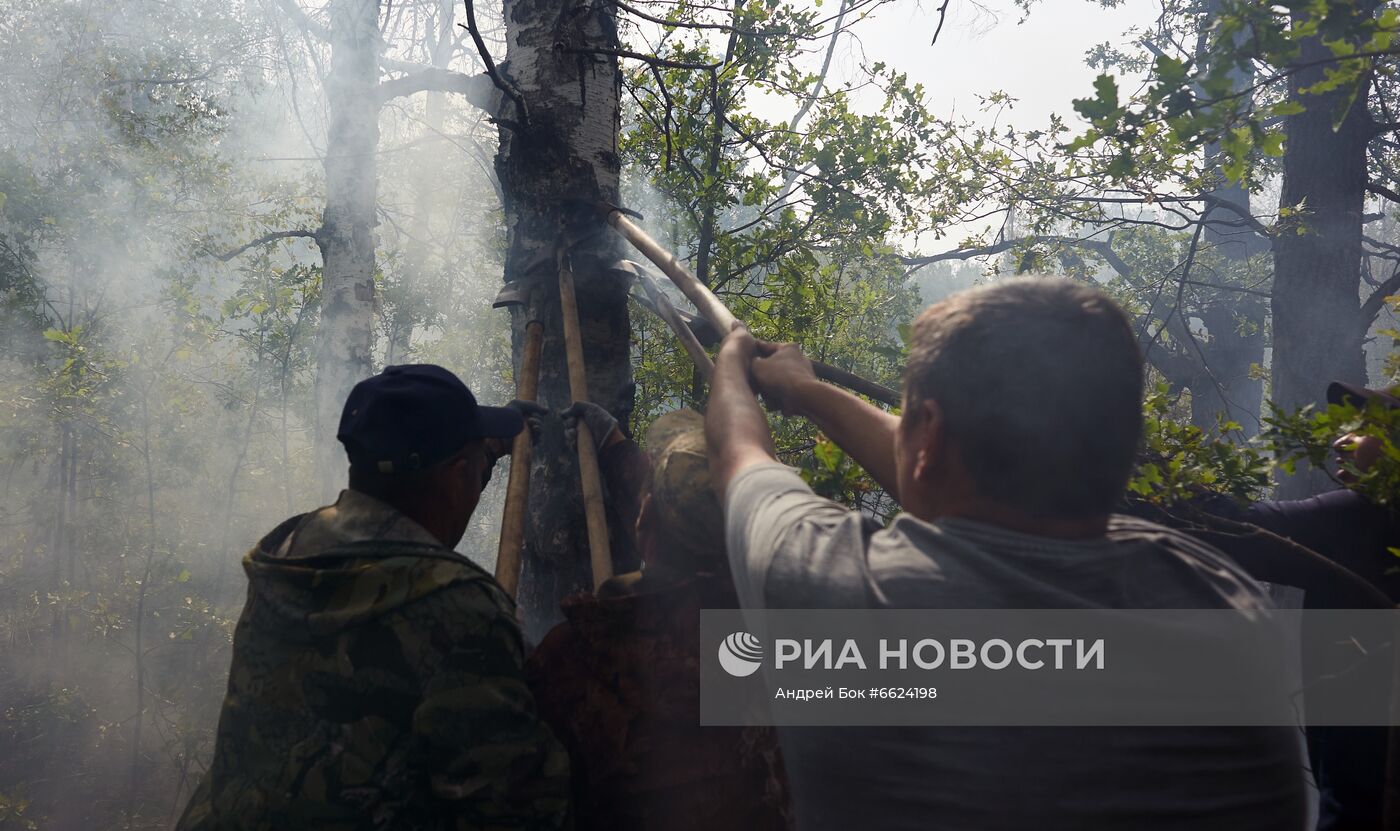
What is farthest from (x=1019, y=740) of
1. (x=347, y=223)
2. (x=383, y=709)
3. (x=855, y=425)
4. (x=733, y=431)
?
(x=347, y=223)

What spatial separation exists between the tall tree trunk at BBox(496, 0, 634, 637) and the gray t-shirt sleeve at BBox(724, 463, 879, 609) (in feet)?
6.31

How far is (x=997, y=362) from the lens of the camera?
1.25 m

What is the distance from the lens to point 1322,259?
8.73 m

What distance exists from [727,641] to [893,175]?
449 cm

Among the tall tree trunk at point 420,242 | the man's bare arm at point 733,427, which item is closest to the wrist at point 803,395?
the man's bare arm at point 733,427

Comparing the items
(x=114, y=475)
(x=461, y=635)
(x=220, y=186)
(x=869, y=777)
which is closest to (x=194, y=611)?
(x=114, y=475)

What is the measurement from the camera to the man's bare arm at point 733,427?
1553 mm

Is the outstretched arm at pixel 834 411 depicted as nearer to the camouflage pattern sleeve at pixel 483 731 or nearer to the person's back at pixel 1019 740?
the person's back at pixel 1019 740

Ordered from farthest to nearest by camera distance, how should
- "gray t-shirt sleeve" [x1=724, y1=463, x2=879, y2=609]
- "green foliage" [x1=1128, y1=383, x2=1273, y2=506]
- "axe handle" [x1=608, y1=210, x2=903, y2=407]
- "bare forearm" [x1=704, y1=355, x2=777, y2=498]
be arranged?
"axe handle" [x1=608, y1=210, x2=903, y2=407], "green foliage" [x1=1128, y1=383, x2=1273, y2=506], "bare forearm" [x1=704, y1=355, x2=777, y2=498], "gray t-shirt sleeve" [x1=724, y1=463, x2=879, y2=609]

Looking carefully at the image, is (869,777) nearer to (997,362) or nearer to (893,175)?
(997,362)

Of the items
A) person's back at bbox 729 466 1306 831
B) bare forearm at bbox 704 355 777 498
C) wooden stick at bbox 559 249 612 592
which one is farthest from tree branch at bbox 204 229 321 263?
person's back at bbox 729 466 1306 831

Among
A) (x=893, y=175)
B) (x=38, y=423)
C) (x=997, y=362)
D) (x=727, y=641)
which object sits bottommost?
(x=727, y=641)

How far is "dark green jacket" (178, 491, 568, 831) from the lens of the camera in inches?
66.5

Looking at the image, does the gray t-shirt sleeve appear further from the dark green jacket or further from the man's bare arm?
the dark green jacket
